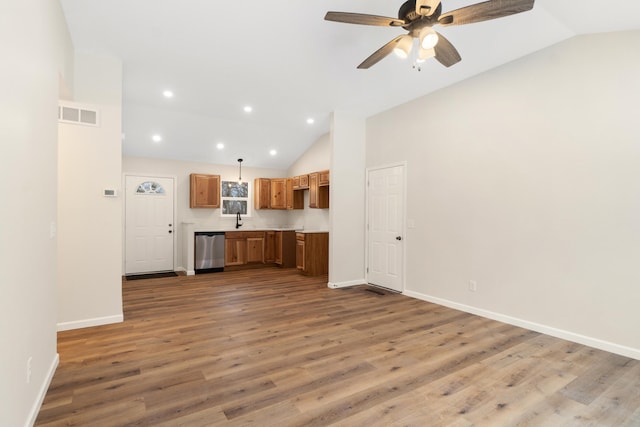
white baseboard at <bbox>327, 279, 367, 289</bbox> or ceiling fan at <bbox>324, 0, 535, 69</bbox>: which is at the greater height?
ceiling fan at <bbox>324, 0, 535, 69</bbox>

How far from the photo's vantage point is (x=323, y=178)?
6797 mm

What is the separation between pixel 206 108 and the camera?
5.42 metres

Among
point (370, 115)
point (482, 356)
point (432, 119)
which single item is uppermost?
point (370, 115)

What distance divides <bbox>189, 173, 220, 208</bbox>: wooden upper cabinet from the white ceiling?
5.24 feet

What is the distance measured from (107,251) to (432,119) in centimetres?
459

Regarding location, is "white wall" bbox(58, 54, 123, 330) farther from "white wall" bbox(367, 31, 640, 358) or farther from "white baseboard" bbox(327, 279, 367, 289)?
"white wall" bbox(367, 31, 640, 358)

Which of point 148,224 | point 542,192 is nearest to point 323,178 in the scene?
point 148,224

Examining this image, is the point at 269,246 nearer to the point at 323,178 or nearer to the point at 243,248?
the point at 243,248

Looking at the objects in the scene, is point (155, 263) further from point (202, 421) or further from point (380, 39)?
point (380, 39)

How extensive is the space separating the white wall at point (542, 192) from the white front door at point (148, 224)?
5.48m

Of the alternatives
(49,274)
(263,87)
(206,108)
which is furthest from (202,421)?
(206,108)

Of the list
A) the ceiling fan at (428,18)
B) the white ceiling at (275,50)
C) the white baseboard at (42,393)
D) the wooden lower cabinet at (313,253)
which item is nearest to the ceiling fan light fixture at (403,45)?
the ceiling fan at (428,18)

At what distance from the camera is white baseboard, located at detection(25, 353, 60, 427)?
185 centimetres

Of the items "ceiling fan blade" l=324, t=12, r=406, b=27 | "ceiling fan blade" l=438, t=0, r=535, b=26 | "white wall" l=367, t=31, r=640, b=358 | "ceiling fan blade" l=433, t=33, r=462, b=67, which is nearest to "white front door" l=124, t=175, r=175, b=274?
"white wall" l=367, t=31, r=640, b=358
